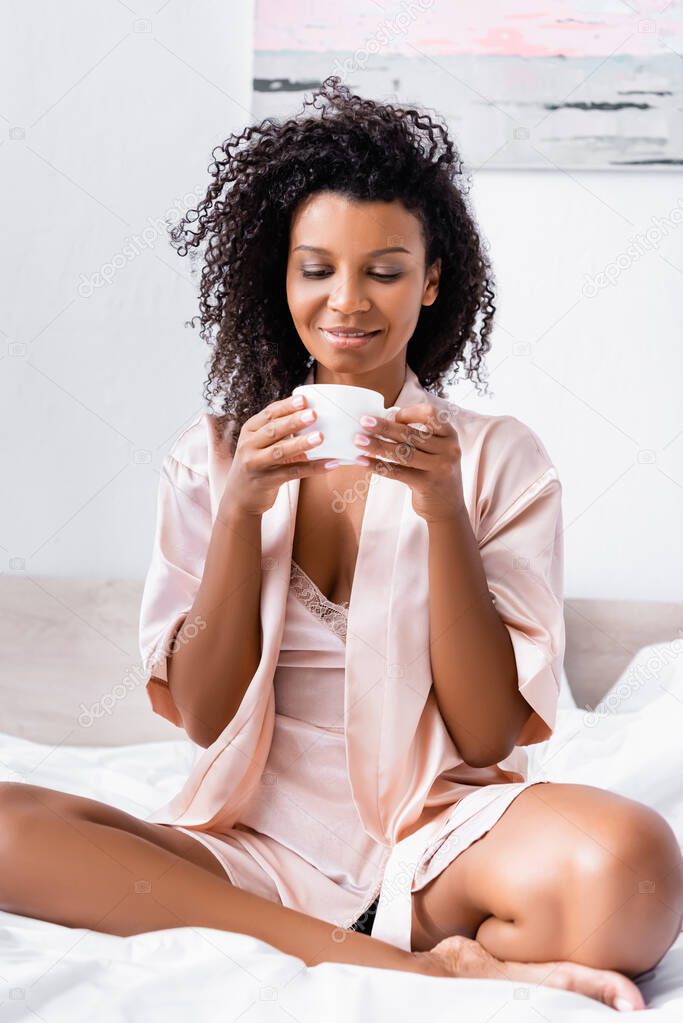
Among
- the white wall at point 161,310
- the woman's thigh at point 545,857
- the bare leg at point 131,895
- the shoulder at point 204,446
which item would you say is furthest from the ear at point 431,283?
Answer: the white wall at point 161,310

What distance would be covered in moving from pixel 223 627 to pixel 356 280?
38 centimetres

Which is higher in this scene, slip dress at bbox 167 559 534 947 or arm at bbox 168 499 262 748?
arm at bbox 168 499 262 748

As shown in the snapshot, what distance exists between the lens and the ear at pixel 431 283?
4.32 ft

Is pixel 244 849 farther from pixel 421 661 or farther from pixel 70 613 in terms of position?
pixel 70 613

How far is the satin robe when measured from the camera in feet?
3.79

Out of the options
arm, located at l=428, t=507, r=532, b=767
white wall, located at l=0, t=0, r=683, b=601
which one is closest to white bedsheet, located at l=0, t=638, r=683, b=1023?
arm, located at l=428, t=507, r=532, b=767

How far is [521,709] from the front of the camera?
117 cm

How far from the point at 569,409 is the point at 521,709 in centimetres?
110

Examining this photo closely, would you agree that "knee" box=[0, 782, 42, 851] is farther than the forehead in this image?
No

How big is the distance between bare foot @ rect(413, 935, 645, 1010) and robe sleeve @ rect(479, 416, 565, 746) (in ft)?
0.81

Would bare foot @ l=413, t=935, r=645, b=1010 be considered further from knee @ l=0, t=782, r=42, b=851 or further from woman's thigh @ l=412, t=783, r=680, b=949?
knee @ l=0, t=782, r=42, b=851

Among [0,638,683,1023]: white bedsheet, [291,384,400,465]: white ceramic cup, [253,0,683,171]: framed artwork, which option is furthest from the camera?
[253,0,683,171]: framed artwork

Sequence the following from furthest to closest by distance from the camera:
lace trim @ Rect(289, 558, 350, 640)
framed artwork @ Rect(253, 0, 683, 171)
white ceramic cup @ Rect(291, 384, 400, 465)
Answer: framed artwork @ Rect(253, 0, 683, 171) → lace trim @ Rect(289, 558, 350, 640) → white ceramic cup @ Rect(291, 384, 400, 465)

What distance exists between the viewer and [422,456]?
3.44ft
